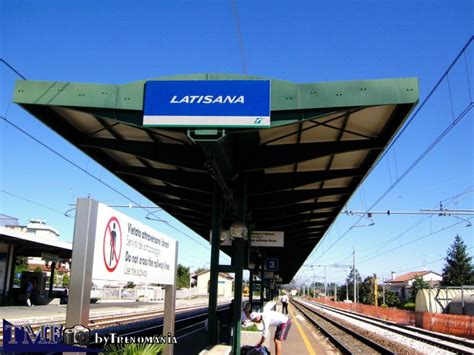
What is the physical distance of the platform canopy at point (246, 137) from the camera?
24.9 feet

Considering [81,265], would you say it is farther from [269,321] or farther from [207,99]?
[269,321]

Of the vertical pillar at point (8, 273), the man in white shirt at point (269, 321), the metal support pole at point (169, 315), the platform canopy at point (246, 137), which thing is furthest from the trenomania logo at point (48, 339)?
the vertical pillar at point (8, 273)

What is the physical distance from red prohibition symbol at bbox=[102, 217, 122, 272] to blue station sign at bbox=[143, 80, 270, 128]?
2.63m

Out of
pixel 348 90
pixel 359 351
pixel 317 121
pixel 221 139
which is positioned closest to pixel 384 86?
pixel 348 90

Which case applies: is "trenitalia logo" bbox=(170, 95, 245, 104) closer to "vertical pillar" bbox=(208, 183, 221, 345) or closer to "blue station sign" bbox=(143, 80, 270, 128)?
"blue station sign" bbox=(143, 80, 270, 128)

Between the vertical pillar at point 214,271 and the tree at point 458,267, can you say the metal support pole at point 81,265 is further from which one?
the tree at point 458,267

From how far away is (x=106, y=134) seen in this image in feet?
32.3

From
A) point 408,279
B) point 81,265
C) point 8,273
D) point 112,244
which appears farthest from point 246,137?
point 408,279

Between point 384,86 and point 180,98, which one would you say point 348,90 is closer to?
point 384,86

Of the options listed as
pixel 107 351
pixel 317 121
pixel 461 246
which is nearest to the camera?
pixel 107 351

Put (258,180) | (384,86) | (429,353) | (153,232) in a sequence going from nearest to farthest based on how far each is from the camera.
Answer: (153,232), (384,86), (258,180), (429,353)

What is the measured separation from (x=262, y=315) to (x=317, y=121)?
3.65 m

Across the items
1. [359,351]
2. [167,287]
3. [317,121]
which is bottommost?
[359,351]

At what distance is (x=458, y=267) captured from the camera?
348 feet
